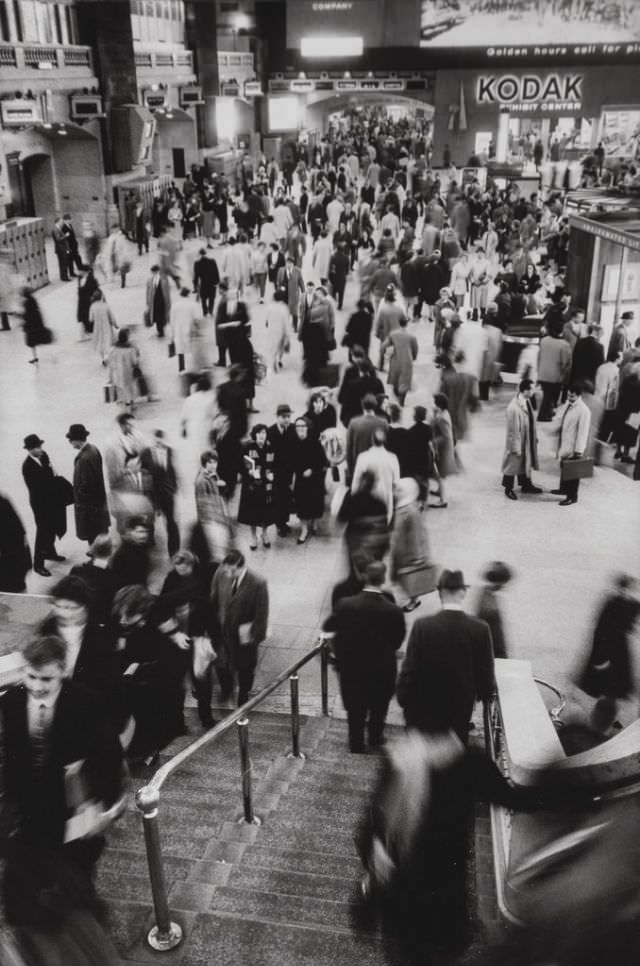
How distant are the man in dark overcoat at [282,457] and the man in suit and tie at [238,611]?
8.67 ft

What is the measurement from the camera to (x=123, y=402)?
1170 centimetres

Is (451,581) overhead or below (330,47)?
below

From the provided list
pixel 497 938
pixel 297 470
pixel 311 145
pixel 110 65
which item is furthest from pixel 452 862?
pixel 311 145

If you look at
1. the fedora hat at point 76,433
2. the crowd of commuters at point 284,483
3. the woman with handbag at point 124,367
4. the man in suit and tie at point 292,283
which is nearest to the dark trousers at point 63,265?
the crowd of commuters at point 284,483

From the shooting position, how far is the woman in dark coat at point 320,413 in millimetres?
8648

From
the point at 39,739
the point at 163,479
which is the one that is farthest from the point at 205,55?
the point at 39,739

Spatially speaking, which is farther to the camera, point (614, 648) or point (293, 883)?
point (614, 648)

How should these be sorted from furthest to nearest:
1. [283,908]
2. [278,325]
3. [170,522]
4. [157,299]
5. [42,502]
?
1. [157,299]
2. [278,325]
3. [170,522]
4. [42,502]
5. [283,908]

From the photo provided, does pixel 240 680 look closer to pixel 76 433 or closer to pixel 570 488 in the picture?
pixel 76 433

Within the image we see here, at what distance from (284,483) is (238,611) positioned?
291 centimetres

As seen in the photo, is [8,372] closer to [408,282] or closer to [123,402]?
[123,402]

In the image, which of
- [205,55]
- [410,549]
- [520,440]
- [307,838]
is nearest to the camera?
[307,838]

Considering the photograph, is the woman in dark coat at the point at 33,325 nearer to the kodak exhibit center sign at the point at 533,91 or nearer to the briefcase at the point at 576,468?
the briefcase at the point at 576,468

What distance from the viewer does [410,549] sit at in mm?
6871
